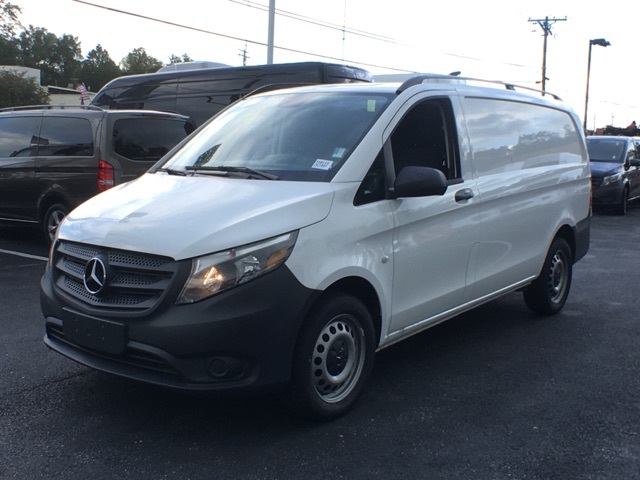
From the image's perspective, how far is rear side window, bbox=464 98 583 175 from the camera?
5.20 meters

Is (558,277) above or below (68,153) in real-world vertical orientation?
below

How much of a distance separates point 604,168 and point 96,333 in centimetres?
1563

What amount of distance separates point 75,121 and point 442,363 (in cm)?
657

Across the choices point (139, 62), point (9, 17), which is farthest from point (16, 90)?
point (139, 62)

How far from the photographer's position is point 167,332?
3.39 meters

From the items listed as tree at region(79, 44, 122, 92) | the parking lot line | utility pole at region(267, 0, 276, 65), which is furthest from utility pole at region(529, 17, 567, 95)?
tree at region(79, 44, 122, 92)

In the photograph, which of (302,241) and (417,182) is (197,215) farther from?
(417,182)

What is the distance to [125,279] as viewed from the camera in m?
3.59

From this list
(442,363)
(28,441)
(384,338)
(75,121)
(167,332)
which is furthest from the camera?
(75,121)

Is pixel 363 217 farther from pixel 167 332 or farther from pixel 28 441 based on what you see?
pixel 28 441

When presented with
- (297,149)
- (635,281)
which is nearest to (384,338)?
(297,149)

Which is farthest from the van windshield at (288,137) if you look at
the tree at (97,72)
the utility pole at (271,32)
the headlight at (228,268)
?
the tree at (97,72)

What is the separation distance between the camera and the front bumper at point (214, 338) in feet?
11.1

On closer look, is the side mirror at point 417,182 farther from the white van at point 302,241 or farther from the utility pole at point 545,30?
the utility pole at point 545,30
